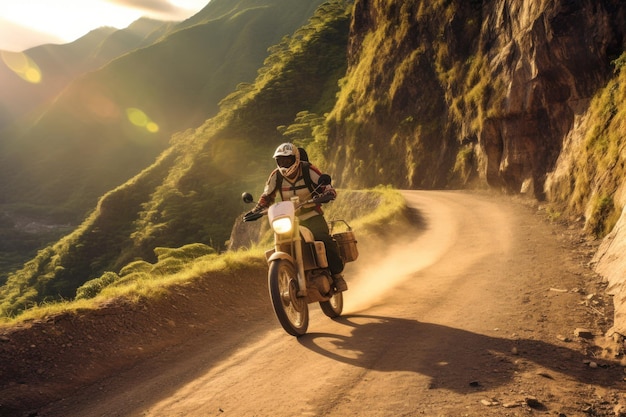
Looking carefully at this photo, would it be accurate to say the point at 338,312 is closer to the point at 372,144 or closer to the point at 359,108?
the point at 372,144

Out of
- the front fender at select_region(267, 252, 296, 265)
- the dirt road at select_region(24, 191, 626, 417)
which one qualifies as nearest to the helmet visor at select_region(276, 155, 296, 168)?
the front fender at select_region(267, 252, 296, 265)

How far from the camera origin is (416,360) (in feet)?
16.6

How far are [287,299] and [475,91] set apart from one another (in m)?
24.1

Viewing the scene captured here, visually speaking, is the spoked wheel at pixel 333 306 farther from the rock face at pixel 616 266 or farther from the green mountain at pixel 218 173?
the green mountain at pixel 218 173

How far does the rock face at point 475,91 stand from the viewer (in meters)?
16.2

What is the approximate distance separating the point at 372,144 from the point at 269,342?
3657 centimetres

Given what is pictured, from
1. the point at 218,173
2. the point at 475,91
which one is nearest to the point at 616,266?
the point at 475,91

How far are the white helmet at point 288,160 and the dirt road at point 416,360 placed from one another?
2357mm

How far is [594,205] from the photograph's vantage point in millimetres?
11180

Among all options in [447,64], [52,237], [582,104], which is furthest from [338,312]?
[52,237]

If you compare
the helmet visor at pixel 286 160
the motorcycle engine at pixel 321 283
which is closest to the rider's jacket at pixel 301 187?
the helmet visor at pixel 286 160

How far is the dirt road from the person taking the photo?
4207 mm

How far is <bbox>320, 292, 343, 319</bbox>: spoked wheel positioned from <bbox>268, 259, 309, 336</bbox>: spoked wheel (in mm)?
652

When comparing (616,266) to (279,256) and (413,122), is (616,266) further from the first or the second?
(413,122)
